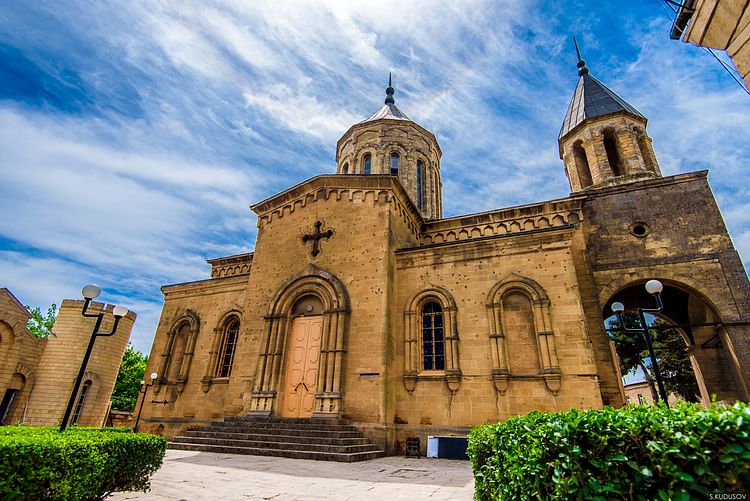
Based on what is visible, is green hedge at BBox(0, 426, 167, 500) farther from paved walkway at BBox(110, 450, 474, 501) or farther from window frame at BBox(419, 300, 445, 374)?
window frame at BBox(419, 300, 445, 374)

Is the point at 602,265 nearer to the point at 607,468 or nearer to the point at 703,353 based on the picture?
the point at 703,353

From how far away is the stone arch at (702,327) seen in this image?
11.7 m

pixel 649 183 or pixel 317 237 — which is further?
pixel 317 237

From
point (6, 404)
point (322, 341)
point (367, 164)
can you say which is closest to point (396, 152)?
point (367, 164)

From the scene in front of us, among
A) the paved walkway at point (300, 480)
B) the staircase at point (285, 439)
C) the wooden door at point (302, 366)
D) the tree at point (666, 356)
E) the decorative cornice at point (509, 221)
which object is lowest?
the paved walkway at point (300, 480)

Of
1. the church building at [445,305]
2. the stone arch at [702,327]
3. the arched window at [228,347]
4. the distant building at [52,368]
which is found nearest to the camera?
the church building at [445,305]

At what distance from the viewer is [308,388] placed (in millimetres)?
12016

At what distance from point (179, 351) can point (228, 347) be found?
2.49 metres

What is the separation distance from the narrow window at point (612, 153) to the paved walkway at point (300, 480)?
14576 mm

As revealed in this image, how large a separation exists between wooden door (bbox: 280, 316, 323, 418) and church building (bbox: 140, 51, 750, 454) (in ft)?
0.16

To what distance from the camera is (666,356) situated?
2261cm

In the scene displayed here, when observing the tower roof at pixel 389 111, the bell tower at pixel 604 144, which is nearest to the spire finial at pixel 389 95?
the tower roof at pixel 389 111

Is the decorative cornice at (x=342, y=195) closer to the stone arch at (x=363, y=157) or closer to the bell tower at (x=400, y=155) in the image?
the bell tower at (x=400, y=155)

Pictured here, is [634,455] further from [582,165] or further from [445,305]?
[582,165]
